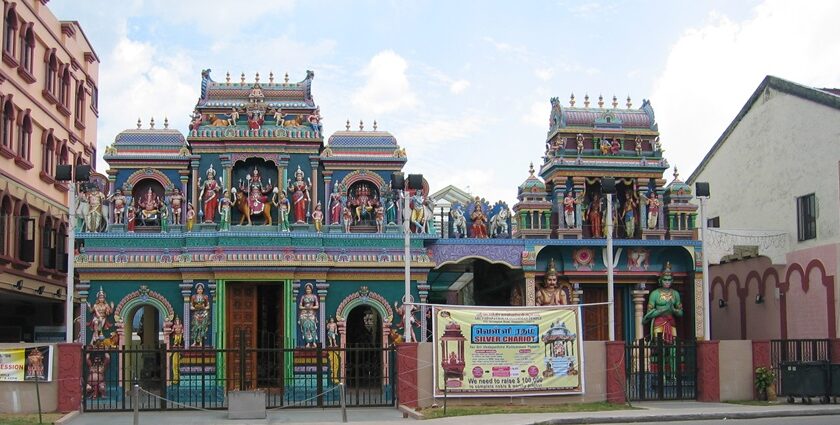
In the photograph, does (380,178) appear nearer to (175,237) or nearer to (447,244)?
(447,244)

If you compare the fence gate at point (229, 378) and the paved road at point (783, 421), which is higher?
the fence gate at point (229, 378)

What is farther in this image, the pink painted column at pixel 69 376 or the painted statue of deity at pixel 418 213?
the painted statue of deity at pixel 418 213

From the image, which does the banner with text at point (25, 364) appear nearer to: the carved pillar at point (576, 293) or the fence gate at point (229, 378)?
the fence gate at point (229, 378)

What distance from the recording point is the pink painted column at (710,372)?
27.8 metres

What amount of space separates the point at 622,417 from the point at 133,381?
490 inches

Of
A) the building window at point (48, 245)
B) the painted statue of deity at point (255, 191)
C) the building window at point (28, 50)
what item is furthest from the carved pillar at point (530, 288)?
the building window at point (28, 50)

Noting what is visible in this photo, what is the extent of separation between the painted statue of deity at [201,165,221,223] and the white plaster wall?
784 inches

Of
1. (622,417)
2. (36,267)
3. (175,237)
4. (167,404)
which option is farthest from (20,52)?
(622,417)

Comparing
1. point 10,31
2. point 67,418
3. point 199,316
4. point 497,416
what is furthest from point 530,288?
point 10,31

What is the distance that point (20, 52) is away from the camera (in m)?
37.7

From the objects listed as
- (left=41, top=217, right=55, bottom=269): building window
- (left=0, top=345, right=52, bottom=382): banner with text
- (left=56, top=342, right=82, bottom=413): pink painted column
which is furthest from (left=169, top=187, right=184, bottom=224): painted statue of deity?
(left=41, top=217, right=55, bottom=269): building window

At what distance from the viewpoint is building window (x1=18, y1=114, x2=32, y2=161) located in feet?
126

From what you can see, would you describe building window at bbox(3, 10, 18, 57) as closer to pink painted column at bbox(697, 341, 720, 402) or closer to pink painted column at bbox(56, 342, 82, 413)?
pink painted column at bbox(56, 342, 82, 413)

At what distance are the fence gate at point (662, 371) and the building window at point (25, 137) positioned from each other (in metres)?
23.4
